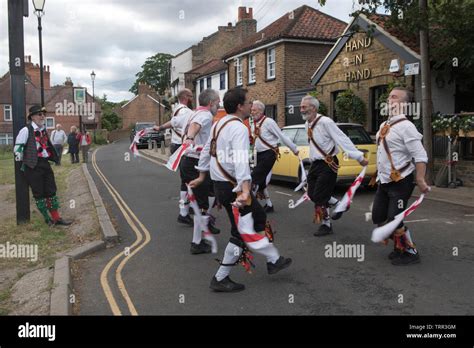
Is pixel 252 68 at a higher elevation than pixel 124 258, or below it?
higher

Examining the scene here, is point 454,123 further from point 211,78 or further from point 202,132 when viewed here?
point 211,78

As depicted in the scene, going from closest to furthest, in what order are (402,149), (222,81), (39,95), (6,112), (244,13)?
(402,149), (222,81), (244,13), (6,112), (39,95)

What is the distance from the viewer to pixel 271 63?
24.3m

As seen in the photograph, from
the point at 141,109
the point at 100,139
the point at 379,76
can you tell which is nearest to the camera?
the point at 379,76

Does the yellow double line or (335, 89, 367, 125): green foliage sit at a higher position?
(335, 89, 367, 125): green foliage

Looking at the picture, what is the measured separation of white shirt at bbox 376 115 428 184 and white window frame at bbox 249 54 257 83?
20804 millimetres

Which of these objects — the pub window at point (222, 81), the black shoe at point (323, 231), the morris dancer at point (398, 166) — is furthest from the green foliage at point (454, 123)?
the pub window at point (222, 81)

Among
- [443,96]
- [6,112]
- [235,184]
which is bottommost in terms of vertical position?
[235,184]

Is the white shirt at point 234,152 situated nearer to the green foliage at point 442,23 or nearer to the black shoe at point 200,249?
the black shoe at point 200,249

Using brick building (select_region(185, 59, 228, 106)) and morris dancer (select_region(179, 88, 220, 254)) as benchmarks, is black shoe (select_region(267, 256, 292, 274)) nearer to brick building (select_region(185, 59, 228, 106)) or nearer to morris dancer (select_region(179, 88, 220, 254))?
morris dancer (select_region(179, 88, 220, 254))

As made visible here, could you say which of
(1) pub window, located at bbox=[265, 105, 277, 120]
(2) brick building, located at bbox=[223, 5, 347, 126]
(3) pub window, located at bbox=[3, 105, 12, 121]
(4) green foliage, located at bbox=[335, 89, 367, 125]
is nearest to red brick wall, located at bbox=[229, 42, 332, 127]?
(2) brick building, located at bbox=[223, 5, 347, 126]

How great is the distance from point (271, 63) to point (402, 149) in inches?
771

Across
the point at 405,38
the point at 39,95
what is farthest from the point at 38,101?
the point at 405,38

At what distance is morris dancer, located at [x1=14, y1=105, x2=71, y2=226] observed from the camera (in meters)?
7.65
